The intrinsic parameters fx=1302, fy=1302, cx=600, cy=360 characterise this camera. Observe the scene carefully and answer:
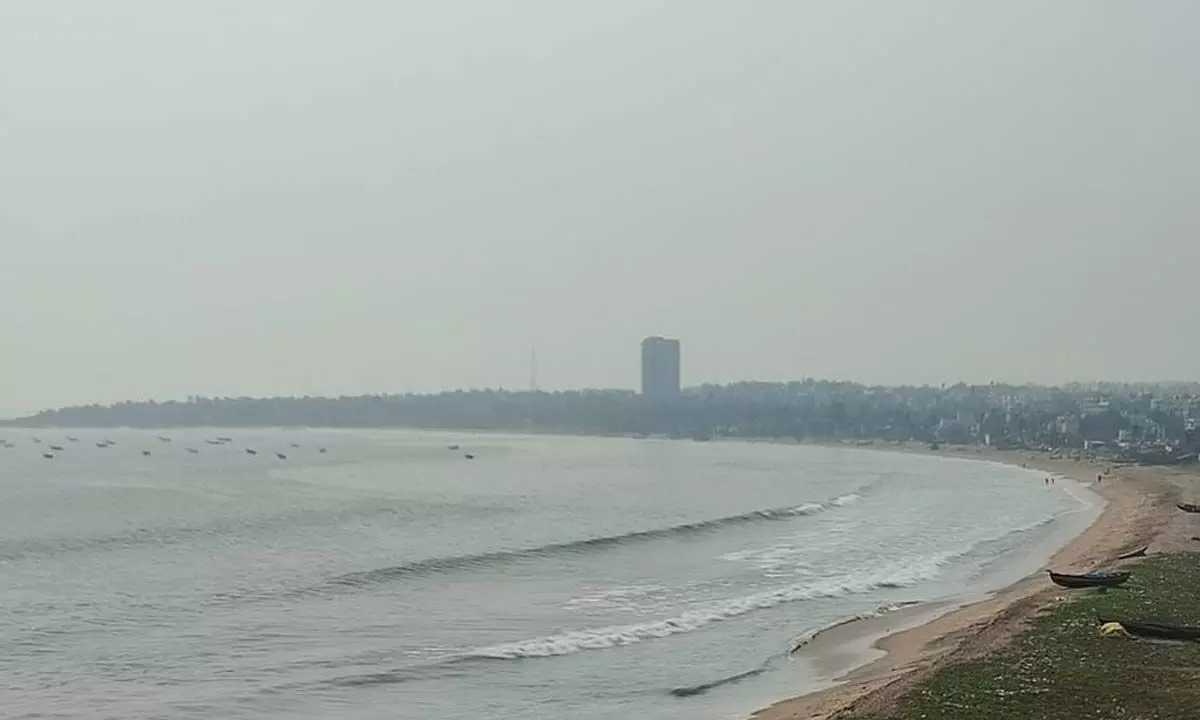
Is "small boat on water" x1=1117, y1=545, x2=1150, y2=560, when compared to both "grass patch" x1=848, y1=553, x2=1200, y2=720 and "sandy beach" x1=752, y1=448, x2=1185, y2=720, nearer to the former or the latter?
"sandy beach" x1=752, y1=448, x2=1185, y2=720

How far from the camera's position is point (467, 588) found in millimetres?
39219

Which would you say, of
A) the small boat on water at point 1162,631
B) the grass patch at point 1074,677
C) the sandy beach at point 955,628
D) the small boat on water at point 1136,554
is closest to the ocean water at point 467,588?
the sandy beach at point 955,628

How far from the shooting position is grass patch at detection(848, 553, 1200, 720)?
17047 millimetres

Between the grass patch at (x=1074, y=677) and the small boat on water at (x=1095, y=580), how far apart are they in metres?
3.24

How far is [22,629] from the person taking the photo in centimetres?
3247

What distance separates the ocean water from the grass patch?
420cm

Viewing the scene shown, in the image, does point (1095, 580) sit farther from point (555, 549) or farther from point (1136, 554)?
point (555, 549)

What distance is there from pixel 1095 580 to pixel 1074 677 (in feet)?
40.9

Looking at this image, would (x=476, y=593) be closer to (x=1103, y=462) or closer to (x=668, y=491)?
(x=668, y=491)

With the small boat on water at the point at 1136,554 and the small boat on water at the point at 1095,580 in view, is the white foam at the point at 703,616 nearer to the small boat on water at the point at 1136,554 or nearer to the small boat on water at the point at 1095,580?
the small boat on water at the point at 1136,554

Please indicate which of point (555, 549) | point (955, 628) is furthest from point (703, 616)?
point (555, 549)

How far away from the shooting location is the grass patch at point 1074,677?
1705cm

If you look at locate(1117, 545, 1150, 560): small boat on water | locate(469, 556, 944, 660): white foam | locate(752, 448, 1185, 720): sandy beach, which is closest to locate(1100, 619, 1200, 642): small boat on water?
locate(752, 448, 1185, 720): sandy beach

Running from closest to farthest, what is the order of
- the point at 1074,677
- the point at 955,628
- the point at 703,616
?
the point at 1074,677
the point at 955,628
the point at 703,616
